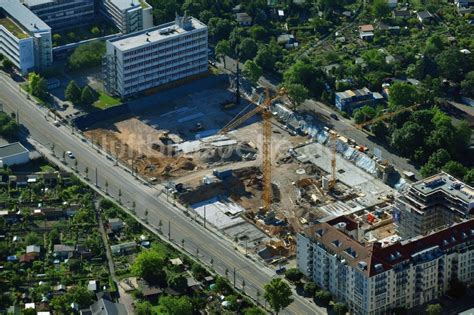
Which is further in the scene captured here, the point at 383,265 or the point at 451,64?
the point at 451,64

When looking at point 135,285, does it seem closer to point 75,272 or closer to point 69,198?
point 75,272

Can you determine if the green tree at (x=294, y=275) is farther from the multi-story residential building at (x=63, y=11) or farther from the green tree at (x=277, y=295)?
the multi-story residential building at (x=63, y=11)

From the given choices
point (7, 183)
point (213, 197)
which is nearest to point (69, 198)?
point (7, 183)

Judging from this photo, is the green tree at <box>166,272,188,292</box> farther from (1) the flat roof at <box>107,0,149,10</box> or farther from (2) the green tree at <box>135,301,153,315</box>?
(1) the flat roof at <box>107,0,149,10</box>

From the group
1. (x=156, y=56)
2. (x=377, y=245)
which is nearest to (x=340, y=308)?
(x=377, y=245)

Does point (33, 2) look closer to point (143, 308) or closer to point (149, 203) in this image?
point (149, 203)

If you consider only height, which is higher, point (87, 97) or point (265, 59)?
point (265, 59)

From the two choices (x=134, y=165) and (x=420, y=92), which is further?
(x=420, y=92)
